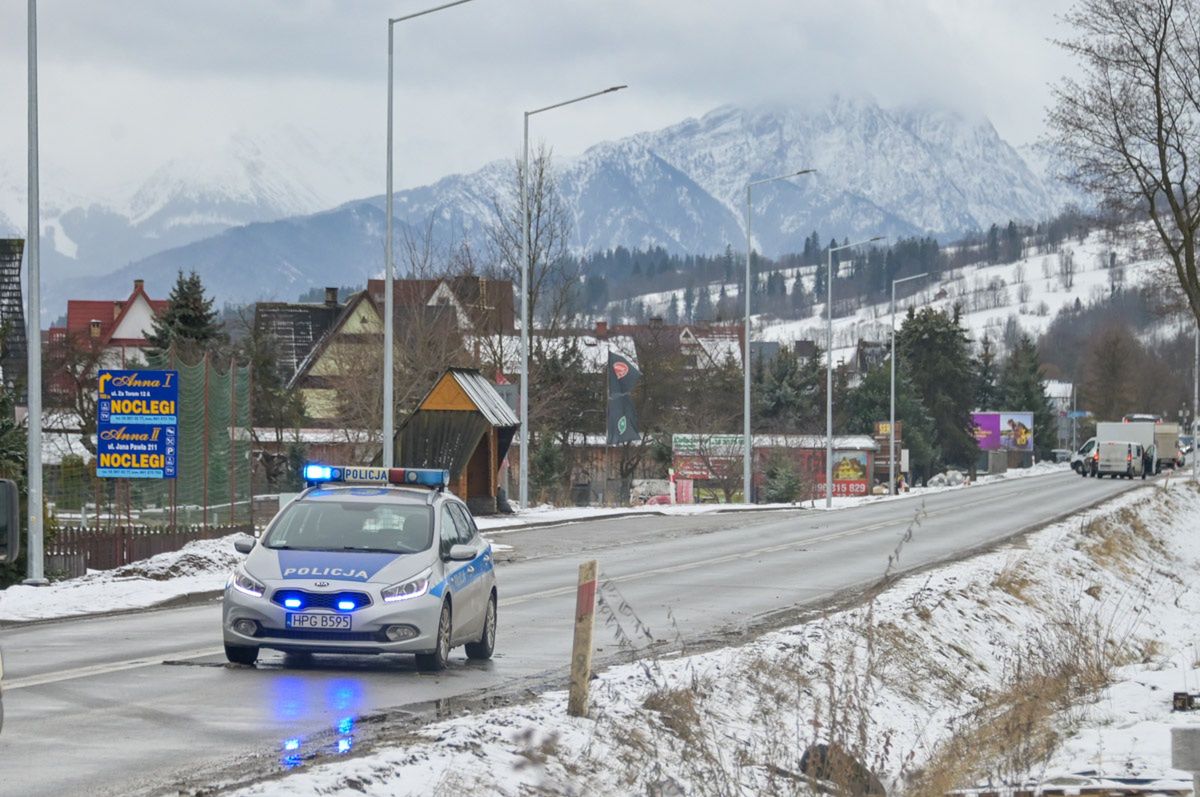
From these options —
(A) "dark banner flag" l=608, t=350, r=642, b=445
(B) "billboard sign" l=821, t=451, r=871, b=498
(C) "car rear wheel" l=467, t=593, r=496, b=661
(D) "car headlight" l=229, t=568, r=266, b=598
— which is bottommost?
(B) "billboard sign" l=821, t=451, r=871, b=498

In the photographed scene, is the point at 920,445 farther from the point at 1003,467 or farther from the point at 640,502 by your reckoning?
the point at 640,502

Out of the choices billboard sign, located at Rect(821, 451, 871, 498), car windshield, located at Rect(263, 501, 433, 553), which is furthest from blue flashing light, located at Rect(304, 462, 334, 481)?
billboard sign, located at Rect(821, 451, 871, 498)

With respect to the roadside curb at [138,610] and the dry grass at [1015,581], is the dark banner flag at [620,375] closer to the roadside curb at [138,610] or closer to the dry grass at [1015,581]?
the dry grass at [1015,581]

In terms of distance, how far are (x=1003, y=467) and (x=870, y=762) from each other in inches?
4645

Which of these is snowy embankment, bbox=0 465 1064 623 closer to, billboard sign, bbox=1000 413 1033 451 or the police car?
the police car

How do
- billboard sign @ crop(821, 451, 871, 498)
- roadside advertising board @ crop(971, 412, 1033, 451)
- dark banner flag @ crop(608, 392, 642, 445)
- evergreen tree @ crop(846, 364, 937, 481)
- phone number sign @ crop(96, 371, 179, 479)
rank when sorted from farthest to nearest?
1. roadside advertising board @ crop(971, 412, 1033, 451)
2. evergreen tree @ crop(846, 364, 937, 481)
3. billboard sign @ crop(821, 451, 871, 498)
4. dark banner flag @ crop(608, 392, 642, 445)
5. phone number sign @ crop(96, 371, 179, 479)

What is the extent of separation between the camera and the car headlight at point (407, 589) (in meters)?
14.5

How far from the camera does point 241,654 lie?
1495 cm

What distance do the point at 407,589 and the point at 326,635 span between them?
0.75 meters

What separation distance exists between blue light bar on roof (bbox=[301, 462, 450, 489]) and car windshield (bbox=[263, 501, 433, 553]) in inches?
19.0

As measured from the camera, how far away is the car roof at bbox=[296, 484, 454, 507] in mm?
15922

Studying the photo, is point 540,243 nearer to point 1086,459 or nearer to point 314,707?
point 1086,459

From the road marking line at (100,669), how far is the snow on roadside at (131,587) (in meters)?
4.93

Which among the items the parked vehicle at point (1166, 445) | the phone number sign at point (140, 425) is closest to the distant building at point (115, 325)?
the phone number sign at point (140, 425)
